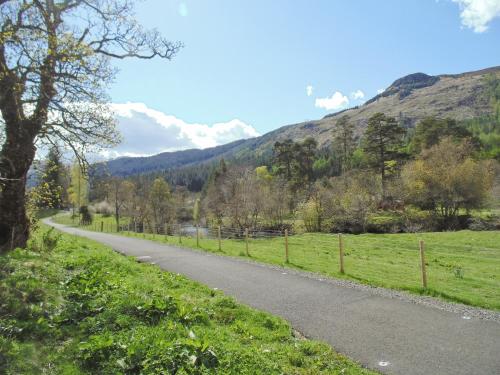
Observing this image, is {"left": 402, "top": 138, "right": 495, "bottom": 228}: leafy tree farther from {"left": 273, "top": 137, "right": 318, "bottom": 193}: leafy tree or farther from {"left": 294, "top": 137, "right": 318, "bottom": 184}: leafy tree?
{"left": 273, "top": 137, "right": 318, "bottom": 193}: leafy tree

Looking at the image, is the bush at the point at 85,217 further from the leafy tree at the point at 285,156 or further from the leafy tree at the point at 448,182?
the leafy tree at the point at 448,182

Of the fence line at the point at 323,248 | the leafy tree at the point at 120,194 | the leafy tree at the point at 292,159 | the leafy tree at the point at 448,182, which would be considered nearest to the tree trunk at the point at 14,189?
the fence line at the point at 323,248

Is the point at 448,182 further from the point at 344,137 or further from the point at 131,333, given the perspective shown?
the point at 344,137

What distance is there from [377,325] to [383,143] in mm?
57609

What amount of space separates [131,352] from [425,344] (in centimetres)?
461

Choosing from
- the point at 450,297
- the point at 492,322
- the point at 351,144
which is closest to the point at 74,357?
the point at 492,322

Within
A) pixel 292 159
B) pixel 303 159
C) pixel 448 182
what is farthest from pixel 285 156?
pixel 448 182

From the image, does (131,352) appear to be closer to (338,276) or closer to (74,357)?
(74,357)

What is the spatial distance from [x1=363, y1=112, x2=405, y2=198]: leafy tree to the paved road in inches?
2073

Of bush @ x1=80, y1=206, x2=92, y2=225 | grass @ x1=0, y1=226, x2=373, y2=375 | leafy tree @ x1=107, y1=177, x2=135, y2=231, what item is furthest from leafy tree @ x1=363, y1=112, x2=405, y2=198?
grass @ x1=0, y1=226, x2=373, y2=375

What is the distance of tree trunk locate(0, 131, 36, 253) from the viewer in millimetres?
11758

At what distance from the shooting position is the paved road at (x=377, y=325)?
552 centimetres

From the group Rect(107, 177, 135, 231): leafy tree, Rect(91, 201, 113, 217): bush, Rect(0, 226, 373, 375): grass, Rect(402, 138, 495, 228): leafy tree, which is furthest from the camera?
Rect(91, 201, 113, 217): bush

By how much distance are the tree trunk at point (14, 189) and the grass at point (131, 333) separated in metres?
3.55
